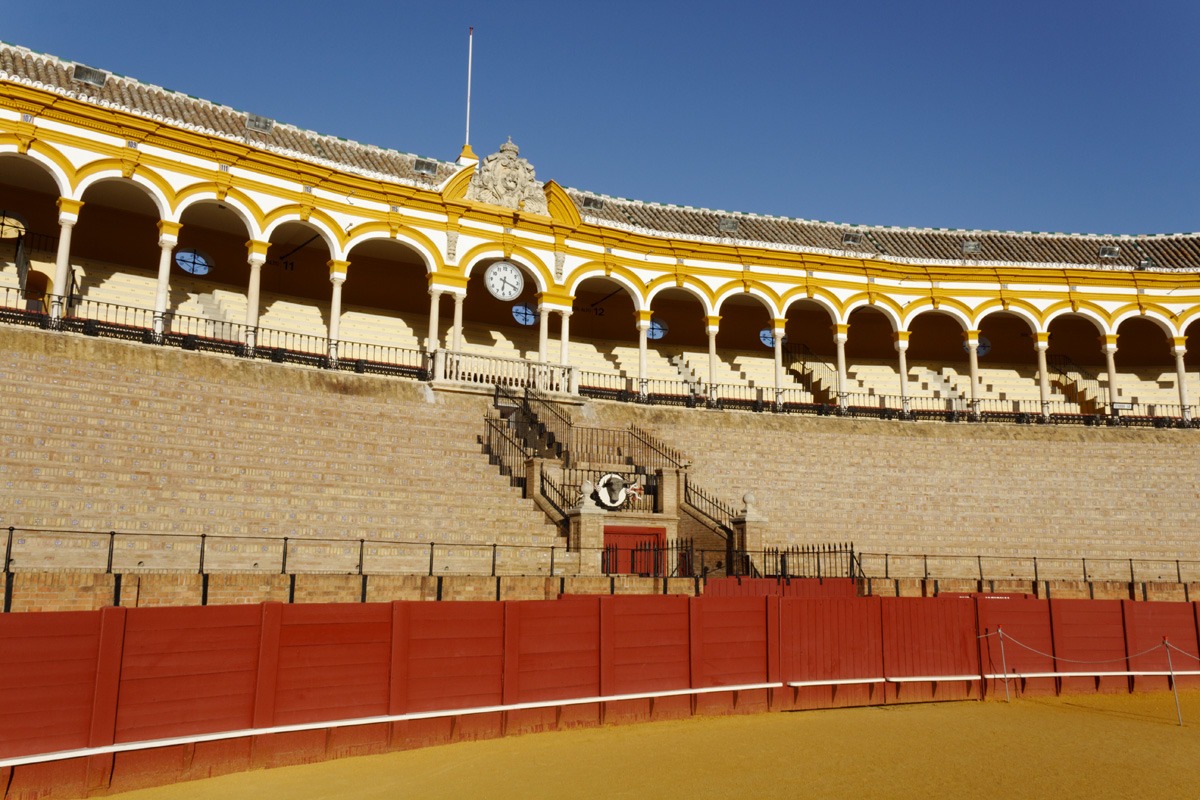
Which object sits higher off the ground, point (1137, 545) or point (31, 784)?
point (1137, 545)

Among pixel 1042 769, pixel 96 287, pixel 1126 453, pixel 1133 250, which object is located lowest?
pixel 1042 769

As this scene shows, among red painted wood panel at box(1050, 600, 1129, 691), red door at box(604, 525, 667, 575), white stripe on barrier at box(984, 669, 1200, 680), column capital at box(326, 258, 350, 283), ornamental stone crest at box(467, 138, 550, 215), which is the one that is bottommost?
white stripe on barrier at box(984, 669, 1200, 680)

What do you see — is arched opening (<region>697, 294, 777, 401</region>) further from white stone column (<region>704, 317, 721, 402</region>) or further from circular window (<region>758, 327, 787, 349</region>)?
white stone column (<region>704, 317, 721, 402</region>)

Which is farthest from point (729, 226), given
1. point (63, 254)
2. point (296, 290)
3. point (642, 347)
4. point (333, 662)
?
point (333, 662)

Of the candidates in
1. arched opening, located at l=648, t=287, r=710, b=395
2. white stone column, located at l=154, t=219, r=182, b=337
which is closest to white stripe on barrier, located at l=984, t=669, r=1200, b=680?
arched opening, located at l=648, t=287, r=710, b=395

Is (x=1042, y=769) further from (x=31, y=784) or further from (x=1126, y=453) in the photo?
(x=1126, y=453)

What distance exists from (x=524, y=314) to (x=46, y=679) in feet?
85.4

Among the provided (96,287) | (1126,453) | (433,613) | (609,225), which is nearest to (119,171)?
(96,287)

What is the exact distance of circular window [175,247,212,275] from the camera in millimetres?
28506

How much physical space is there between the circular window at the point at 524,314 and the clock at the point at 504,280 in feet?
8.84

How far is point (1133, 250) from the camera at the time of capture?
37.8 meters

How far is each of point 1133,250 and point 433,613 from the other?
36.2 m

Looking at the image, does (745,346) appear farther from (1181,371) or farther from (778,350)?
(1181,371)

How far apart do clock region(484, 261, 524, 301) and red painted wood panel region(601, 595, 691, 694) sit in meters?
18.7
